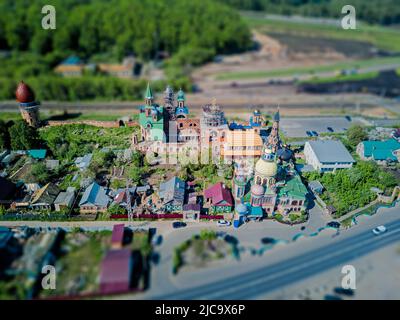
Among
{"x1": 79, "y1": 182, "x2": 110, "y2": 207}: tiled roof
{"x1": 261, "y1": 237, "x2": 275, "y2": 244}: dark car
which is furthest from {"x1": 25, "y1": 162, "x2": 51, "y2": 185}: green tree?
{"x1": 261, "y1": 237, "x2": 275, "y2": 244}: dark car

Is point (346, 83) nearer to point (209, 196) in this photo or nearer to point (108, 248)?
point (209, 196)

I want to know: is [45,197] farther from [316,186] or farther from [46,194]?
[316,186]

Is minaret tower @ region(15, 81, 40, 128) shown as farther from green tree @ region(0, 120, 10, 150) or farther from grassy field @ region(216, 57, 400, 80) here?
grassy field @ region(216, 57, 400, 80)

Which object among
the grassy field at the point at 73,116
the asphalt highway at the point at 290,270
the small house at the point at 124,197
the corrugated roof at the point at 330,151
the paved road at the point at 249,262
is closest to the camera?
the paved road at the point at 249,262

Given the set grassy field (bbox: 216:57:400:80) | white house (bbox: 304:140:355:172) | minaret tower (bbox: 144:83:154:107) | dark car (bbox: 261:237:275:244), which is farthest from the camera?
grassy field (bbox: 216:57:400:80)

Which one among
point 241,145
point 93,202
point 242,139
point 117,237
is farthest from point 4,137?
point 242,139

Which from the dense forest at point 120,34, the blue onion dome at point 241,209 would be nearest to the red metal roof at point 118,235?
the blue onion dome at point 241,209

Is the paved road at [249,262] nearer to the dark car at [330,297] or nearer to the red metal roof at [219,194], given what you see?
the dark car at [330,297]

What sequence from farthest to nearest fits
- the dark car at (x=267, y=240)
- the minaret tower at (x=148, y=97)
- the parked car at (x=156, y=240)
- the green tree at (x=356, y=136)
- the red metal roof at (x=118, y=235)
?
the green tree at (x=356, y=136)
the minaret tower at (x=148, y=97)
the dark car at (x=267, y=240)
the parked car at (x=156, y=240)
the red metal roof at (x=118, y=235)
